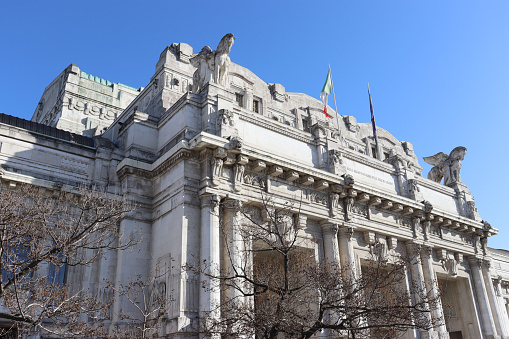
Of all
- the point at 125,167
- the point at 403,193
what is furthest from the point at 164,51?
the point at 403,193

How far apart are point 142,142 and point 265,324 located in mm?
13099

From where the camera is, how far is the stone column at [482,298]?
2847cm

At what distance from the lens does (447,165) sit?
34.6 meters

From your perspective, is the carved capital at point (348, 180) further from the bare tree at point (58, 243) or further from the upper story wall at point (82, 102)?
the upper story wall at point (82, 102)

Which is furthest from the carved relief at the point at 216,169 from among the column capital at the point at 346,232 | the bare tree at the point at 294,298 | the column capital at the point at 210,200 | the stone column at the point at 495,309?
the stone column at the point at 495,309

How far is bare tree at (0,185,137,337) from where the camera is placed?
13031mm

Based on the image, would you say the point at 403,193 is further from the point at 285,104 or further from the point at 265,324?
the point at 265,324

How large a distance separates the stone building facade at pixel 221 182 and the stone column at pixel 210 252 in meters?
0.06

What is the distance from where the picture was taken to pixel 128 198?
21.0m

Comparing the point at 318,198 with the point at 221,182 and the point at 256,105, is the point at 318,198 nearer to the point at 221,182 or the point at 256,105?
the point at 221,182

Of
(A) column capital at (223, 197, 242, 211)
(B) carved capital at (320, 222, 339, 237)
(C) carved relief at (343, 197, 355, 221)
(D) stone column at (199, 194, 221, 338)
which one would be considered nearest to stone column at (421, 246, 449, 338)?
(C) carved relief at (343, 197, 355, 221)

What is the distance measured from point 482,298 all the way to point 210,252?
19.9 meters

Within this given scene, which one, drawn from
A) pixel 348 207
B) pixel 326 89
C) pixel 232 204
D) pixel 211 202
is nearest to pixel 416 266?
pixel 348 207

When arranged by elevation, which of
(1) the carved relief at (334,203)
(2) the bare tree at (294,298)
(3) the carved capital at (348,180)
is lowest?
(2) the bare tree at (294,298)
